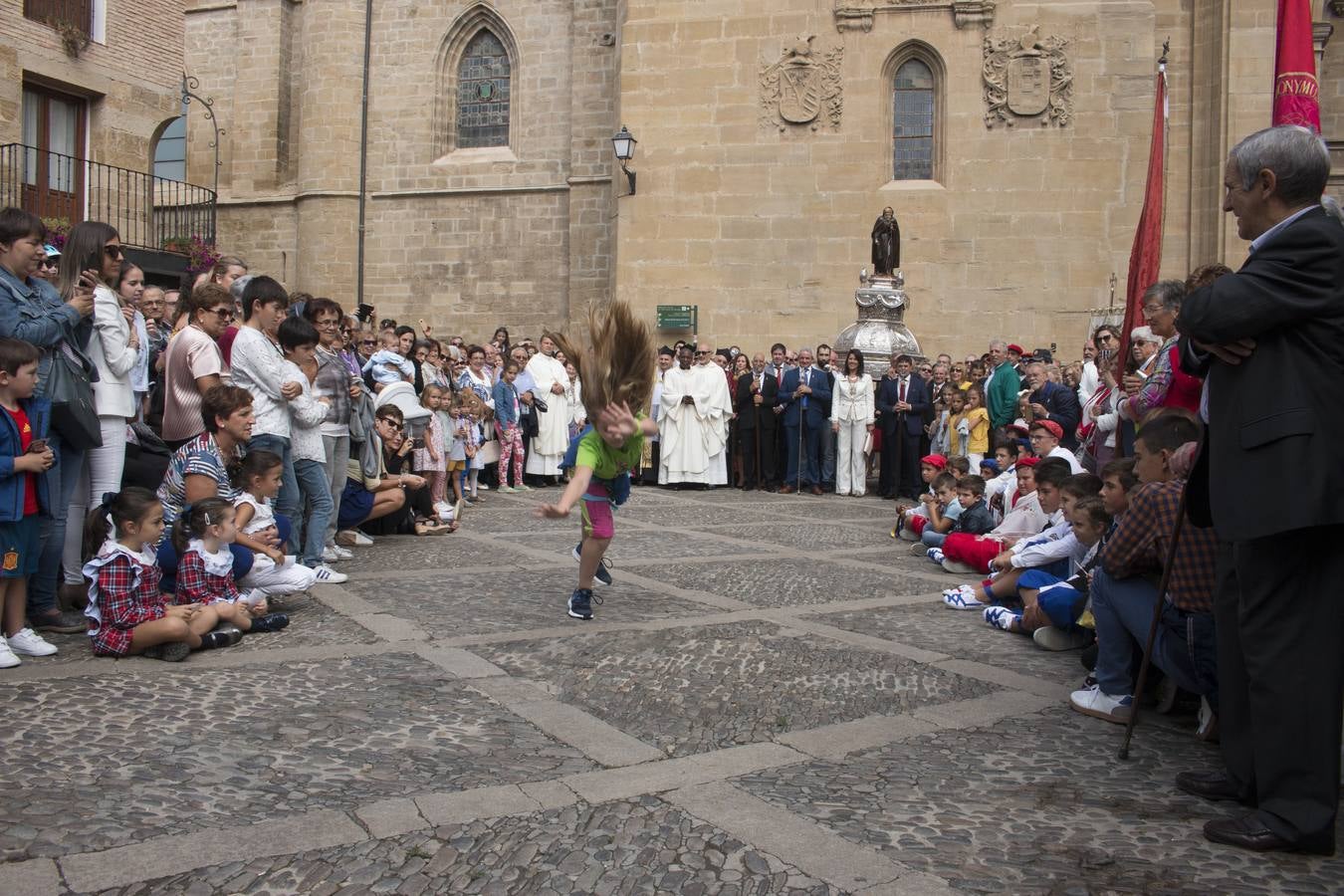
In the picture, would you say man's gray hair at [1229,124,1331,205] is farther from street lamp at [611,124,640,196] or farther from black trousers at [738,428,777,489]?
street lamp at [611,124,640,196]

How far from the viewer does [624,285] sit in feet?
71.4

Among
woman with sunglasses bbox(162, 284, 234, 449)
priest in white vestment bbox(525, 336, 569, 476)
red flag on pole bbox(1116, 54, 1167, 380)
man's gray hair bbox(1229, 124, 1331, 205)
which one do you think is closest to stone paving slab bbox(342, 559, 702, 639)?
woman with sunglasses bbox(162, 284, 234, 449)

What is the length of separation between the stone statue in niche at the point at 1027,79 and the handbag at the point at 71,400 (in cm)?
1788

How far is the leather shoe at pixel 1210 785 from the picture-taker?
152 inches

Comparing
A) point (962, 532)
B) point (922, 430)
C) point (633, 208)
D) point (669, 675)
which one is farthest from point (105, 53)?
point (669, 675)

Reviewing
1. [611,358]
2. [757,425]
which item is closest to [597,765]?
[611,358]

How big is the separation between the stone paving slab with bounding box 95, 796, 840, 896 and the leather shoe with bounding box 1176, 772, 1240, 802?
1592 mm

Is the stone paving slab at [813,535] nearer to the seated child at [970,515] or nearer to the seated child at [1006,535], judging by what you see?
the seated child at [970,515]

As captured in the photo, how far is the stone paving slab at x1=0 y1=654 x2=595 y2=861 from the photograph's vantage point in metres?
3.56

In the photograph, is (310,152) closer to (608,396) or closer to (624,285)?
(624,285)

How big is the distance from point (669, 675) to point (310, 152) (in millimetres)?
24066

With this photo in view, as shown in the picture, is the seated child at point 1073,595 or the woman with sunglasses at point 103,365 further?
the woman with sunglasses at point 103,365

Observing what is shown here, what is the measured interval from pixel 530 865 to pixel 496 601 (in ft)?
13.1

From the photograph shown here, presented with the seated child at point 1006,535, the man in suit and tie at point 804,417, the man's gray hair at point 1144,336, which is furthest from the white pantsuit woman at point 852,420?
the man's gray hair at point 1144,336
